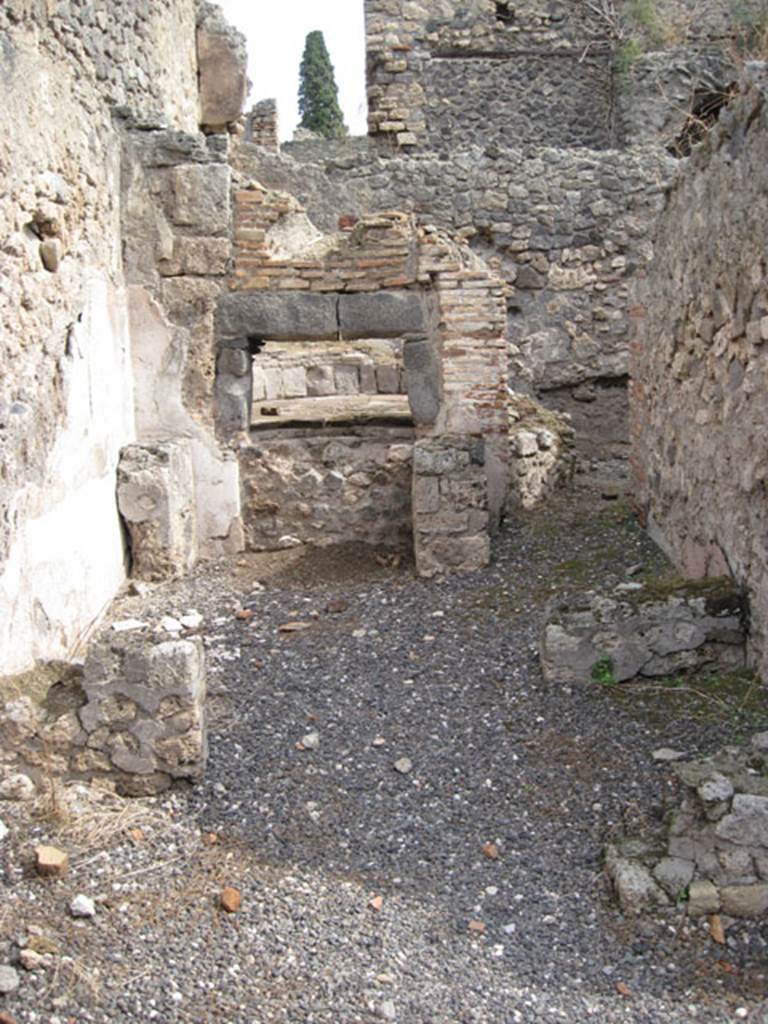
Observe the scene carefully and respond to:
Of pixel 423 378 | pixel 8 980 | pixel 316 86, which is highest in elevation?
pixel 316 86

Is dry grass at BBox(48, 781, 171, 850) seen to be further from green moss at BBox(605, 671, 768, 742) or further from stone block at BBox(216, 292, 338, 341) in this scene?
stone block at BBox(216, 292, 338, 341)

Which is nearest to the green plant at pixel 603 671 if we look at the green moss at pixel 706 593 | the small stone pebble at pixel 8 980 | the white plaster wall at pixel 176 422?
the green moss at pixel 706 593

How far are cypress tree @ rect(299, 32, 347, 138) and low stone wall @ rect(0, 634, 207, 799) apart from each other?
22857 mm

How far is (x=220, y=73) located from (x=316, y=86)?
1791 centimetres

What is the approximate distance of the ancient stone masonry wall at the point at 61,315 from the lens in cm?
448

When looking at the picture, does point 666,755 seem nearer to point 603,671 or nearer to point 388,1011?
point 603,671

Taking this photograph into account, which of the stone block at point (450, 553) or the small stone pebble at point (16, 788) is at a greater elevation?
the stone block at point (450, 553)

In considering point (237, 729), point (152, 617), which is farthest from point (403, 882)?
point (152, 617)

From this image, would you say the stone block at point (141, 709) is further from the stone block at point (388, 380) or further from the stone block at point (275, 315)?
the stone block at point (388, 380)

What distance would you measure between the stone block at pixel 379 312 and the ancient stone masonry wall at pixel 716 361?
1.57 metres

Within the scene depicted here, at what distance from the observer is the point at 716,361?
490cm

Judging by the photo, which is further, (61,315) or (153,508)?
(153,508)

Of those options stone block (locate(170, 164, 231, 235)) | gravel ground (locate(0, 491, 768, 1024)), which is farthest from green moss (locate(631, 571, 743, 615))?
stone block (locate(170, 164, 231, 235))

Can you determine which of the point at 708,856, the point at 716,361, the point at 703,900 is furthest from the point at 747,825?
the point at 716,361
